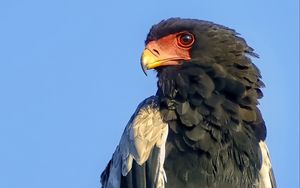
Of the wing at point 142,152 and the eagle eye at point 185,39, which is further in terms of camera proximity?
the eagle eye at point 185,39

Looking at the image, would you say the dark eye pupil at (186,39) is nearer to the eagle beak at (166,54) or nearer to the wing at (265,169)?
the eagle beak at (166,54)

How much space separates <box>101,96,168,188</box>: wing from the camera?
35.7 ft

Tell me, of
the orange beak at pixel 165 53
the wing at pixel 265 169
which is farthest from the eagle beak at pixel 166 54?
the wing at pixel 265 169

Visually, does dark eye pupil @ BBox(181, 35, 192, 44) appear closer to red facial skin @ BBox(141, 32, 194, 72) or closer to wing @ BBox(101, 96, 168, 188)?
red facial skin @ BBox(141, 32, 194, 72)

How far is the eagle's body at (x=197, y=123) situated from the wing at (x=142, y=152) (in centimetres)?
1

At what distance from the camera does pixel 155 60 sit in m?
11.5

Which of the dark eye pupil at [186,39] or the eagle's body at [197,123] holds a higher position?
the dark eye pupil at [186,39]

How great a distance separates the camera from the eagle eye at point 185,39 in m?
11.6

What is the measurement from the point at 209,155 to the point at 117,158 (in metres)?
1.20

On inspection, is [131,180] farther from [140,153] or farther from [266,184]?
[266,184]

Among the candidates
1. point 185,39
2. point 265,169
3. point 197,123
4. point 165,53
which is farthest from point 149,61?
point 265,169

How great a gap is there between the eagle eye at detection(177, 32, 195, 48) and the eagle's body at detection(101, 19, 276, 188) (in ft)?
0.04

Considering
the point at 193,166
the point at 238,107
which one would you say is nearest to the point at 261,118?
the point at 238,107

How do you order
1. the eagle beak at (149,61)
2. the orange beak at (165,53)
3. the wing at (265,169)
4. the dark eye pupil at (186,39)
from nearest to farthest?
1. the eagle beak at (149,61)
2. the wing at (265,169)
3. the orange beak at (165,53)
4. the dark eye pupil at (186,39)
